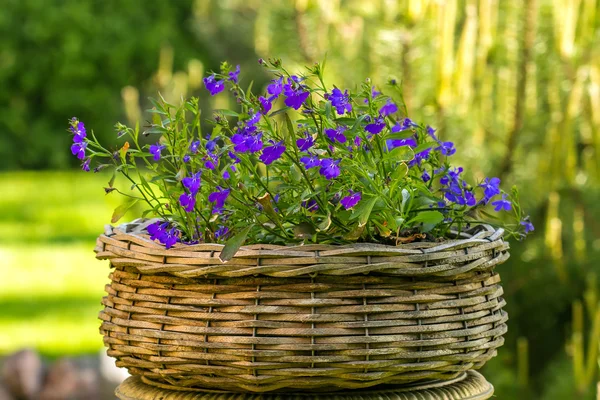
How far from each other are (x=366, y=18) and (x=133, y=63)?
6835mm

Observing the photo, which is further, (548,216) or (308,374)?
(548,216)

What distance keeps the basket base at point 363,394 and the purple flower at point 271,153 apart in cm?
32

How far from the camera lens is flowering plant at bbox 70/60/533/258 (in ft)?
3.51

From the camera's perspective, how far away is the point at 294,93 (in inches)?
42.0

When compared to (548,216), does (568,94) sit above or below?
above

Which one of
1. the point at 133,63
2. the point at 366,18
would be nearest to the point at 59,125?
the point at 133,63

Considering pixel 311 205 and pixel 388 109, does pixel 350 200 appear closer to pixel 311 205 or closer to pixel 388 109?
pixel 311 205

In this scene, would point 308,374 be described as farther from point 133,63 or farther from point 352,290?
point 133,63

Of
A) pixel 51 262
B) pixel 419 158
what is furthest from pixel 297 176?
pixel 51 262

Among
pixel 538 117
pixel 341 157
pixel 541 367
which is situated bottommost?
pixel 541 367

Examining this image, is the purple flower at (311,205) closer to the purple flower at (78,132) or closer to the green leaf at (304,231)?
the green leaf at (304,231)

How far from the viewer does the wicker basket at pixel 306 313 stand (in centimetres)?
104

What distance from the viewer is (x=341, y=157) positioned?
3.60ft

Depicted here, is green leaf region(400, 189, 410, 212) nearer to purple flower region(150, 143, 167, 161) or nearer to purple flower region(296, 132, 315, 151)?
purple flower region(296, 132, 315, 151)
